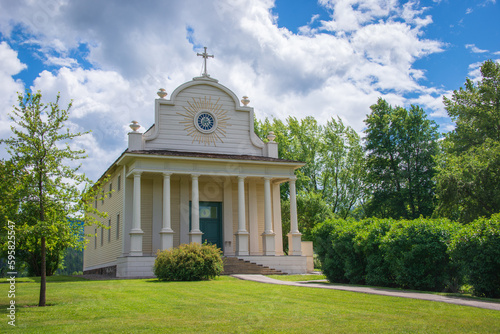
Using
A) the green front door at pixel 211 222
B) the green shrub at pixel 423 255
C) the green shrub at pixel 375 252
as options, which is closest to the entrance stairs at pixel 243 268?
the green front door at pixel 211 222

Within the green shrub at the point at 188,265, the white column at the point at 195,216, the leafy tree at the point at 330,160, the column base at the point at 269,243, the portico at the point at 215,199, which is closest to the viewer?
the green shrub at the point at 188,265

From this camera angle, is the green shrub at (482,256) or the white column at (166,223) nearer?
the green shrub at (482,256)

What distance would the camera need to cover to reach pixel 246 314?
8.42 meters

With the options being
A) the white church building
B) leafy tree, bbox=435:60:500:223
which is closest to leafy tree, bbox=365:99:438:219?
leafy tree, bbox=435:60:500:223

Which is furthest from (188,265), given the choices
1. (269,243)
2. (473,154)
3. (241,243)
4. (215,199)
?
(473,154)

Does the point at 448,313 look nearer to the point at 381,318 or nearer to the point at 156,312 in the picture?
the point at 381,318

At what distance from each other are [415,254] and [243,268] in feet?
37.1

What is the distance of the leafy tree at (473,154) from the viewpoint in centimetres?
2895

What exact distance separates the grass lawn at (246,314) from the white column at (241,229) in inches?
509

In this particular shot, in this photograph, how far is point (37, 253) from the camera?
93.1ft

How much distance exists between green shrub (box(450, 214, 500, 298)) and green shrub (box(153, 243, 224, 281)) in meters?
9.79

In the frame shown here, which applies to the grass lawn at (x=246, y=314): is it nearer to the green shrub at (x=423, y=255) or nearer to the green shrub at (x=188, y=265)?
the green shrub at (x=423, y=255)

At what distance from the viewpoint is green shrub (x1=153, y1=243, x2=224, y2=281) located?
18062mm

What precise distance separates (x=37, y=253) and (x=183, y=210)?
10.2 metres
